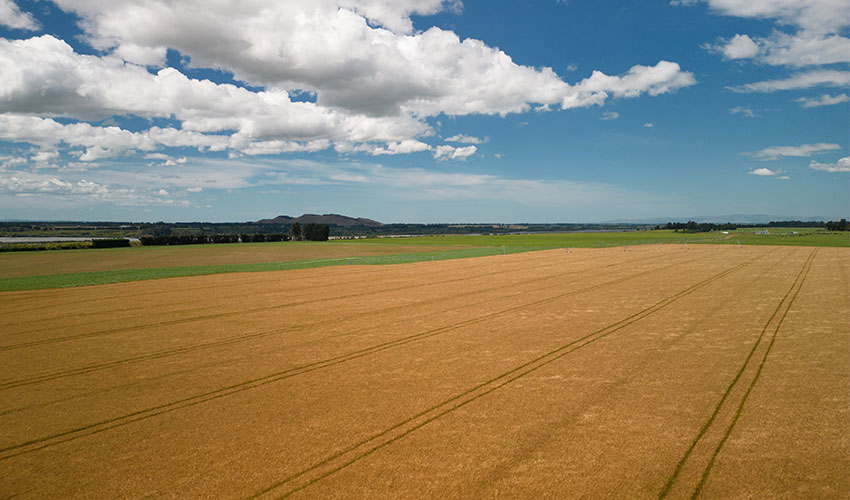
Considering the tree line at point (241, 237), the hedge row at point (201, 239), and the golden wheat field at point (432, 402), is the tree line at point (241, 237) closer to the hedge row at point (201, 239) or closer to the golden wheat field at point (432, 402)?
the hedge row at point (201, 239)

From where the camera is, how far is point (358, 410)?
34.1ft

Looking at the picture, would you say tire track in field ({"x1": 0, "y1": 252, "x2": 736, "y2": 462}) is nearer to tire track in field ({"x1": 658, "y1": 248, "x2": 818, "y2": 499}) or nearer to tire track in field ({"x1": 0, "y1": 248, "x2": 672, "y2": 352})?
tire track in field ({"x1": 658, "y1": 248, "x2": 818, "y2": 499})

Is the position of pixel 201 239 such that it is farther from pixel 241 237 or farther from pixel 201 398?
pixel 201 398

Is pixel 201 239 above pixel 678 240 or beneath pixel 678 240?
beneath

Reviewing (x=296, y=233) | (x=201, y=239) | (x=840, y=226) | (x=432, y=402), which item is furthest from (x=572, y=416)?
(x=840, y=226)

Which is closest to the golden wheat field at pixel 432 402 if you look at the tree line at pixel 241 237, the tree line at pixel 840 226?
the tree line at pixel 241 237

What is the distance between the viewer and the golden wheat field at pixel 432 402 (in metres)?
7.59

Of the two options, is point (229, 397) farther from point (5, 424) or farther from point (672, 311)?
point (672, 311)

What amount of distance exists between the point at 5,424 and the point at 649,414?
47.5 ft

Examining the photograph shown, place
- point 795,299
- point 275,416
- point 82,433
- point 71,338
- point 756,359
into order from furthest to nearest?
point 795,299, point 71,338, point 756,359, point 275,416, point 82,433

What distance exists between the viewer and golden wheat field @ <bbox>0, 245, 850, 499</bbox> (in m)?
7.59

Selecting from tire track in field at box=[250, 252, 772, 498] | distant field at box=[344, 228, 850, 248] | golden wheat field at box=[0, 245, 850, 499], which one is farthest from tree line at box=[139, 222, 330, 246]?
tire track in field at box=[250, 252, 772, 498]

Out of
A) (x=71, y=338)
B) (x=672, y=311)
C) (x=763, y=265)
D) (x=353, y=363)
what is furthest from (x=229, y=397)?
(x=763, y=265)

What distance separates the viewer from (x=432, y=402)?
35.4 ft
